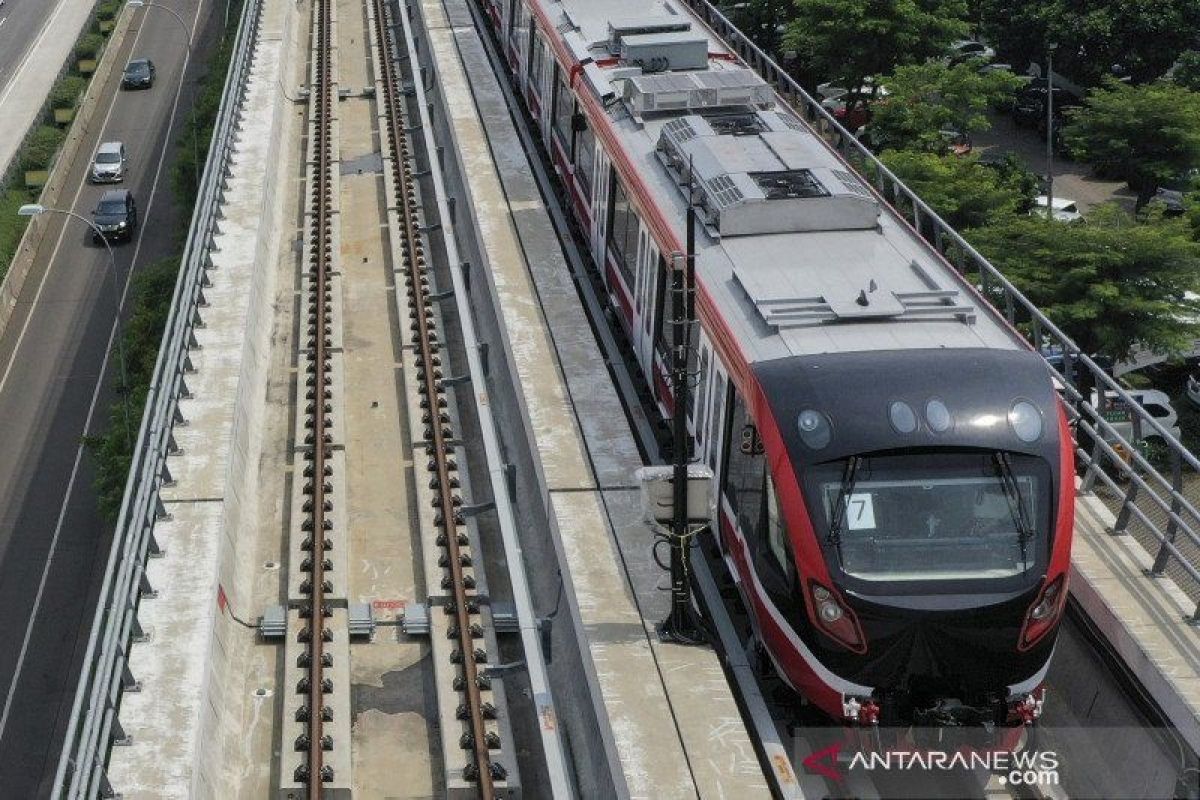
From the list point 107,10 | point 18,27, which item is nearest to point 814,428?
point 107,10

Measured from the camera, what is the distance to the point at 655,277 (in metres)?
21.3

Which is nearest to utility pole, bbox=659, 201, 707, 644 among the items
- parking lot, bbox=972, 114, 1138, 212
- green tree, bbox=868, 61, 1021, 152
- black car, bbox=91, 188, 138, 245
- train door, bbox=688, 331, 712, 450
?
train door, bbox=688, 331, 712, 450

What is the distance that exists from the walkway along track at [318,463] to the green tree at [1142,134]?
18349mm

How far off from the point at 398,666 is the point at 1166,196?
31.3 meters

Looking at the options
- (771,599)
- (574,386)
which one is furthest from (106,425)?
(771,599)

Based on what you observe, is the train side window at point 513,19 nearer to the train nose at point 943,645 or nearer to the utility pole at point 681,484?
the utility pole at point 681,484

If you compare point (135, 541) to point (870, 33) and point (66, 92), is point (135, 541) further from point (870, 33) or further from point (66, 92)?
point (66, 92)

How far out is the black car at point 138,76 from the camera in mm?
73438

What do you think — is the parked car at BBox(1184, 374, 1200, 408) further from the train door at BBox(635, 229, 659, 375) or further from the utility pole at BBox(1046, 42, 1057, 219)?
the train door at BBox(635, 229, 659, 375)

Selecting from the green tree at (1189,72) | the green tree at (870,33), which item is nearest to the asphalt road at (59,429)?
the green tree at (870,33)

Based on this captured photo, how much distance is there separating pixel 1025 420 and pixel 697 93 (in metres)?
9.74

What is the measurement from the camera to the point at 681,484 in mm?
16328

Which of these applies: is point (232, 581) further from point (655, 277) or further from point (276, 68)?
point (276, 68)

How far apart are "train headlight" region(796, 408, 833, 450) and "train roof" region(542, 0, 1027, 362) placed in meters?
1.09
